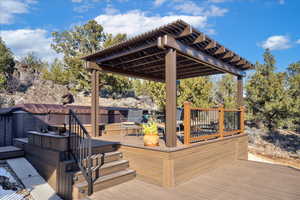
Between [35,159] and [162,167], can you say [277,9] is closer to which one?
[162,167]

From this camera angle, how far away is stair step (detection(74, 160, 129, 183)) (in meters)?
3.09

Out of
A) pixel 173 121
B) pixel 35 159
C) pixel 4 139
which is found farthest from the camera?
pixel 4 139

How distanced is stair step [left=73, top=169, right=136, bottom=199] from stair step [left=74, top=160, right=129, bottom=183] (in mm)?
71

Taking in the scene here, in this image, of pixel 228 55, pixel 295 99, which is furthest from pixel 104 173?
pixel 295 99

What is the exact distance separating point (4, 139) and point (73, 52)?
35.7ft

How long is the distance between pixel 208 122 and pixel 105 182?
2831mm

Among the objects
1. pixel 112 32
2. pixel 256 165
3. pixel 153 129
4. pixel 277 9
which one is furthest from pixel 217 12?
pixel 153 129

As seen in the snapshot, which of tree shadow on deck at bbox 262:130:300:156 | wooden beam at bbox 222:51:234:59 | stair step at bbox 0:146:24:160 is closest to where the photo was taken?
stair step at bbox 0:146:24:160

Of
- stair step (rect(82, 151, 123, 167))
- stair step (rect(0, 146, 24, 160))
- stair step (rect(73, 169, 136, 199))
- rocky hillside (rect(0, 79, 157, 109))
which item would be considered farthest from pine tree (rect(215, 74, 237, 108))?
stair step (rect(0, 146, 24, 160))

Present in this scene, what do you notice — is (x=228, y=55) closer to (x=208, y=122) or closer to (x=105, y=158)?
(x=208, y=122)

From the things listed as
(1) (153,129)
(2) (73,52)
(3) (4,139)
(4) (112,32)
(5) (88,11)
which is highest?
(5) (88,11)

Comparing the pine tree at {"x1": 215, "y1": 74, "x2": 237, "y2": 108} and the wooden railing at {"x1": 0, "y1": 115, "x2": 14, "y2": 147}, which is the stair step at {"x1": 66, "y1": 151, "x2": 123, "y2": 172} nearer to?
the wooden railing at {"x1": 0, "y1": 115, "x2": 14, "y2": 147}

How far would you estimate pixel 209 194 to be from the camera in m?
3.08

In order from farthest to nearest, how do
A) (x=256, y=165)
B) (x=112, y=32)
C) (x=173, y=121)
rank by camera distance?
1. (x=112, y=32)
2. (x=256, y=165)
3. (x=173, y=121)
